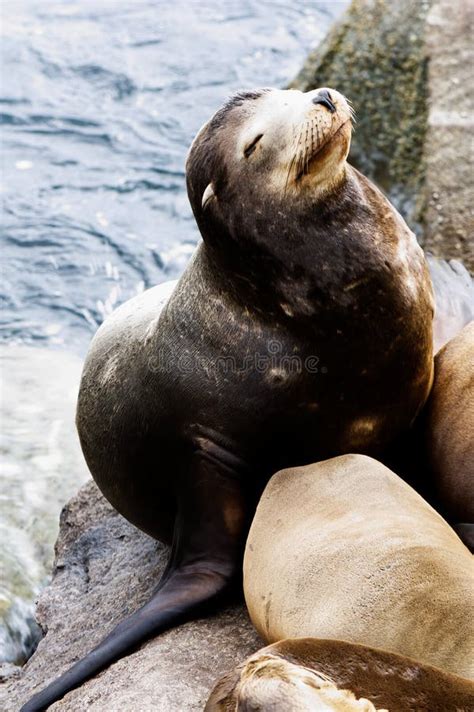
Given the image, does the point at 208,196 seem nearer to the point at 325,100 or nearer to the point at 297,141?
the point at 297,141

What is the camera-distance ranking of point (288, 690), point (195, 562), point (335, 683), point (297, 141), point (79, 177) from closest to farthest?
point (288, 690) → point (335, 683) → point (297, 141) → point (195, 562) → point (79, 177)

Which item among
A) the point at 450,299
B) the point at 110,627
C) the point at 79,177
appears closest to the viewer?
the point at 110,627

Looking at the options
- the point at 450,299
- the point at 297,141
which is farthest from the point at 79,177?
the point at 297,141

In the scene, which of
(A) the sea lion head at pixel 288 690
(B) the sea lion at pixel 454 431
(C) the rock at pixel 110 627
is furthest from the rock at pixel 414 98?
(A) the sea lion head at pixel 288 690

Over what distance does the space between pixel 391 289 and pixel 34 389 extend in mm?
4873

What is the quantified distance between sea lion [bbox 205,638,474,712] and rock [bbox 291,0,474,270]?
466 cm

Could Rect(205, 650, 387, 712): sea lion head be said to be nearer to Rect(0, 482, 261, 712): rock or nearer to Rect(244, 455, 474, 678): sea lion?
Rect(244, 455, 474, 678): sea lion

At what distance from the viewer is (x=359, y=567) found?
11.0ft

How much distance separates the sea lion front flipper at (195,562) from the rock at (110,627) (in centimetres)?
6

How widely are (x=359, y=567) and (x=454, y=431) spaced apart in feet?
3.62

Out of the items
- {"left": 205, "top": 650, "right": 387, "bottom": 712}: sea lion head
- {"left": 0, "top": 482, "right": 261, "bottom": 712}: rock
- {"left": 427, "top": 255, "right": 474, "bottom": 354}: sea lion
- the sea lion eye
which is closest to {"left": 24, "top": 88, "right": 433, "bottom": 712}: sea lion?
the sea lion eye

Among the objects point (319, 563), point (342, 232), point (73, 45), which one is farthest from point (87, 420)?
point (73, 45)

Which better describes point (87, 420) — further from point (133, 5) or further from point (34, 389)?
point (133, 5)

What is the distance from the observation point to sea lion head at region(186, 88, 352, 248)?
13.7 feet
